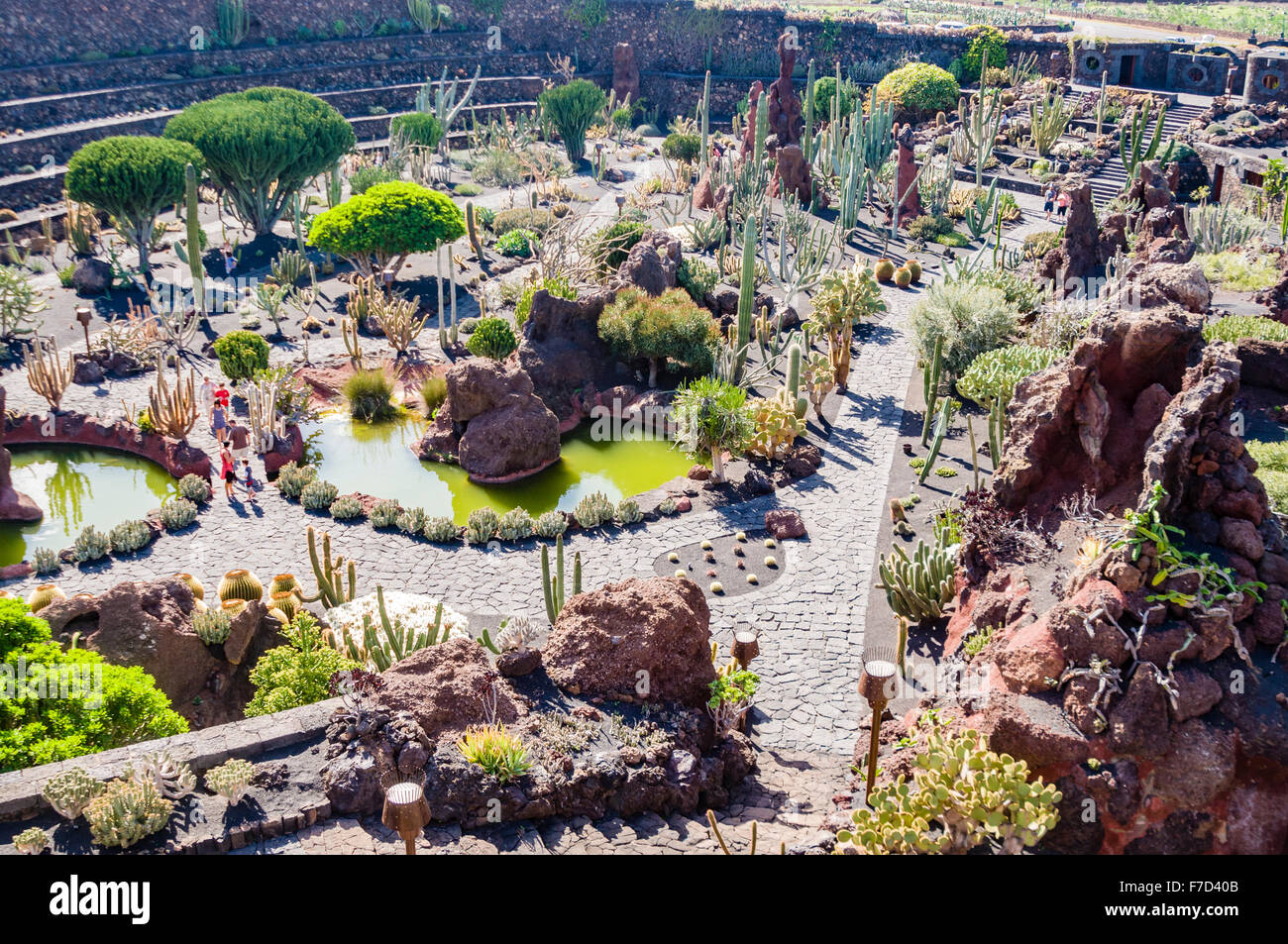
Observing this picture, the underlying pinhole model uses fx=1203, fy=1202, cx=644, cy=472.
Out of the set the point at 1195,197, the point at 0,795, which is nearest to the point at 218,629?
the point at 0,795

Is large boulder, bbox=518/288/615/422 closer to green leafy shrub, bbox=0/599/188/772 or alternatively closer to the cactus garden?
the cactus garden

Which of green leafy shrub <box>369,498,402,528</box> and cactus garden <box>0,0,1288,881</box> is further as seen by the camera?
green leafy shrub <box>369,498,402,528</box>

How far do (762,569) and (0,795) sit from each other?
30.6ft

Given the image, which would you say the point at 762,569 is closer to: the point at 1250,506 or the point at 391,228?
the point at 1250,506

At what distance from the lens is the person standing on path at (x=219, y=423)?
18797mm

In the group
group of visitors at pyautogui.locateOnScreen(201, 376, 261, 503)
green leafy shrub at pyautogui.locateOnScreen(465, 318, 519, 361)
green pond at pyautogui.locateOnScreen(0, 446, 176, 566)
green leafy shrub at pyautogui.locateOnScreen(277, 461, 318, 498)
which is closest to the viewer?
green pond at pyautogui.locateOnScreen(0, 446, 176, 566)

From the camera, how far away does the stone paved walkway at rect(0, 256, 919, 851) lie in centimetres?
1314

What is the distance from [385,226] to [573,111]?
659 inches

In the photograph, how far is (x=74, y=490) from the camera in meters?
18.8

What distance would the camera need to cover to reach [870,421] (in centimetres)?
2020

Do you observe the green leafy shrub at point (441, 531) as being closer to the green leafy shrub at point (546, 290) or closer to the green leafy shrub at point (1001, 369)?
the green leafy shrub at point (546, 290)

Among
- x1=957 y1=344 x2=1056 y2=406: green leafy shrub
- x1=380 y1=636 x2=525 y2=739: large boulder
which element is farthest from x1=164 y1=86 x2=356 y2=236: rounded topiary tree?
x1=380 y1=636 x2=525 y2=739: large boulder

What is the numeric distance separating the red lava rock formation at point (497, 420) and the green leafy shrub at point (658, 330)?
8.64 ft

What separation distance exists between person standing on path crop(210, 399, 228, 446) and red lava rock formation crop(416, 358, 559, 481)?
3533 mm
